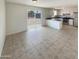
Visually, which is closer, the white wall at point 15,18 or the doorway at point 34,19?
the white wall at point 15,18

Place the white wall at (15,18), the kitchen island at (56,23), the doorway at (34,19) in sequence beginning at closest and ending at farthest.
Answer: the white wall at (15,18) → the kitchen island at (56,23) → the doorway at (34,19)

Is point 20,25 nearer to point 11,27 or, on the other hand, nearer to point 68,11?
point 11,27

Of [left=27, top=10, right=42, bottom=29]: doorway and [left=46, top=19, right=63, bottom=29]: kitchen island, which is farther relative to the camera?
[left=27, top=10, right=42, bottom=29]: doorway

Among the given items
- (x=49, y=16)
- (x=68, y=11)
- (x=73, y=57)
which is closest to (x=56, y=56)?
(x=73, y=57)

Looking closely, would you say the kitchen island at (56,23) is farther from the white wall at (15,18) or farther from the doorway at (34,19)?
the white wall at (15,18)

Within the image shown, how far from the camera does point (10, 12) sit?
8375 mm

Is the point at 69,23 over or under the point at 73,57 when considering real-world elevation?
over

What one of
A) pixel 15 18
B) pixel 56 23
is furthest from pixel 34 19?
pixel 15 18

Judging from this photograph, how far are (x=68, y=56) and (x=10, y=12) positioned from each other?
5.59m

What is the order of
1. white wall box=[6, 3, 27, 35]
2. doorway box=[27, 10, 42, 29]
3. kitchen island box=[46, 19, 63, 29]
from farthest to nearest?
1. doorway box=[27, 10, 42, 29]
2. kitchen island box=[46, 19, 63, 29]
3. white wall box=[6, 3, 27, 35]

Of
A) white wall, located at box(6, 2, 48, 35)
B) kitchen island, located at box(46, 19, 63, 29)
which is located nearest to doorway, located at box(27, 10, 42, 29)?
kitchen island, located at box(46, 19, 63, 29)

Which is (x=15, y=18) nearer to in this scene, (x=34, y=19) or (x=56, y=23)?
(x=56, y=23)

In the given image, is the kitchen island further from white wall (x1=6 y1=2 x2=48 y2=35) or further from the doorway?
white wall (x1=6 y1=2 x2=48 y2=35)

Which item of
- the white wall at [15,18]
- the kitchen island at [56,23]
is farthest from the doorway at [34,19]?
the white wall at [15,18]
